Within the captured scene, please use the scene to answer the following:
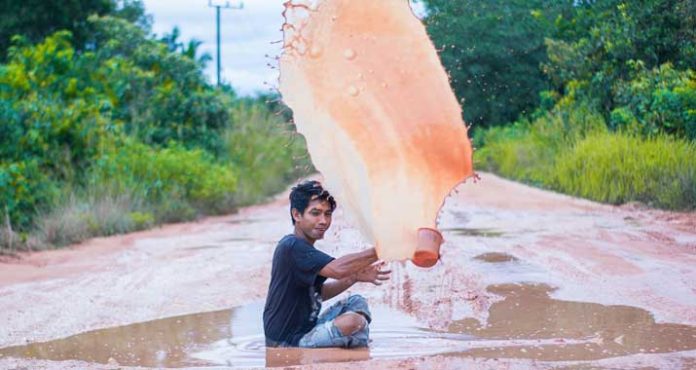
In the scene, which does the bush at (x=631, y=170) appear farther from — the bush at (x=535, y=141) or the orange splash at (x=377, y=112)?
the orange splash at (x=377, y=112)

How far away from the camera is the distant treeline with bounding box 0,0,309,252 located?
54.9ft

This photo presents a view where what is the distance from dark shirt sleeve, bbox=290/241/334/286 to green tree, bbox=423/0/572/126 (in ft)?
19.1

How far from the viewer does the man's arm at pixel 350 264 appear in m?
6.69

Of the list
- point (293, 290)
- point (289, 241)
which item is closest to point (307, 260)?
point (289, 241)

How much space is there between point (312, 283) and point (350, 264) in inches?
22.1

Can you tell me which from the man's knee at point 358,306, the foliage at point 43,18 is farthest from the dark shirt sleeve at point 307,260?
the foliage at point 43,18

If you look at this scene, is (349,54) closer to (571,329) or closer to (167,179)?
(571,329)

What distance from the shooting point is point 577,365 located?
22.6 feet

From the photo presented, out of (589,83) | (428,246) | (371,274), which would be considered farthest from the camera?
(589,83)

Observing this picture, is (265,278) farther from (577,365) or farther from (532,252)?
(577,365)

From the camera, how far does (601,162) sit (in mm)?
20859

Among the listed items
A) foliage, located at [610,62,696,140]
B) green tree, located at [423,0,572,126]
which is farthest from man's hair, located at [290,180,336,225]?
foliage, located at [610,62,696,140]

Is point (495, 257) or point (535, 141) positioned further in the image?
point (535, 141)

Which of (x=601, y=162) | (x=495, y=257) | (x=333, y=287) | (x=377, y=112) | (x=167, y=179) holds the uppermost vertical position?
(x=377, y=112)
